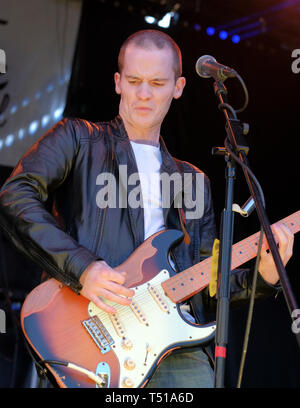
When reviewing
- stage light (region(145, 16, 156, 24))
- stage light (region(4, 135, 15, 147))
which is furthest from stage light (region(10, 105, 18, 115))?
stage light (region(145, 16, 156, 24))

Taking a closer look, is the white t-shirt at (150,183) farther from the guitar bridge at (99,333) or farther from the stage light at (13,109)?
the stage light at (13,109)

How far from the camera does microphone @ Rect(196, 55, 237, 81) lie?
2086 mm

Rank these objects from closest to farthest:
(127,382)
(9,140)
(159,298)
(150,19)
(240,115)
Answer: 1. (127,382)
2. (159,298)
3. (9,140)
4. (150,19)
5. (240,115)

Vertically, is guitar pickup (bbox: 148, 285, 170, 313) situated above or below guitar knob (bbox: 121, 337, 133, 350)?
above

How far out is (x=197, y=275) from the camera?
2.38 meters

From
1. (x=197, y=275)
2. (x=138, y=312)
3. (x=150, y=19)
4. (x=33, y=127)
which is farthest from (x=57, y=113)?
(x=138, y=312)

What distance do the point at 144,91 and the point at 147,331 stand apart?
3.71 feet

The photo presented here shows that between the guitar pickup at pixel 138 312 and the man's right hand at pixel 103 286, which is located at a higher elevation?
the man's right hand at pixel 103 286

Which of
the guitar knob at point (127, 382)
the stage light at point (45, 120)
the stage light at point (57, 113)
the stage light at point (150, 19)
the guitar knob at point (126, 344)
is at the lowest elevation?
the guitar knob at point (127, 382)

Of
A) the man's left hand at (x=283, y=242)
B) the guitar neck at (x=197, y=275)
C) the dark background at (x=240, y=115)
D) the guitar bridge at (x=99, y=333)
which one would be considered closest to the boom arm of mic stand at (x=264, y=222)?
the man's left hand at (x=283, y=242)

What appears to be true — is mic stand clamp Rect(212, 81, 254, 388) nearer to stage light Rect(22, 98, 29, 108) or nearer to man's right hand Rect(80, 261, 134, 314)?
man's right hand Rect(80, 261, 134, 314)

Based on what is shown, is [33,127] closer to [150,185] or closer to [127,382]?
[150,185]

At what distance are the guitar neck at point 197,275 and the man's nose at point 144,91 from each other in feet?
2.69

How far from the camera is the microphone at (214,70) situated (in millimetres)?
2086
